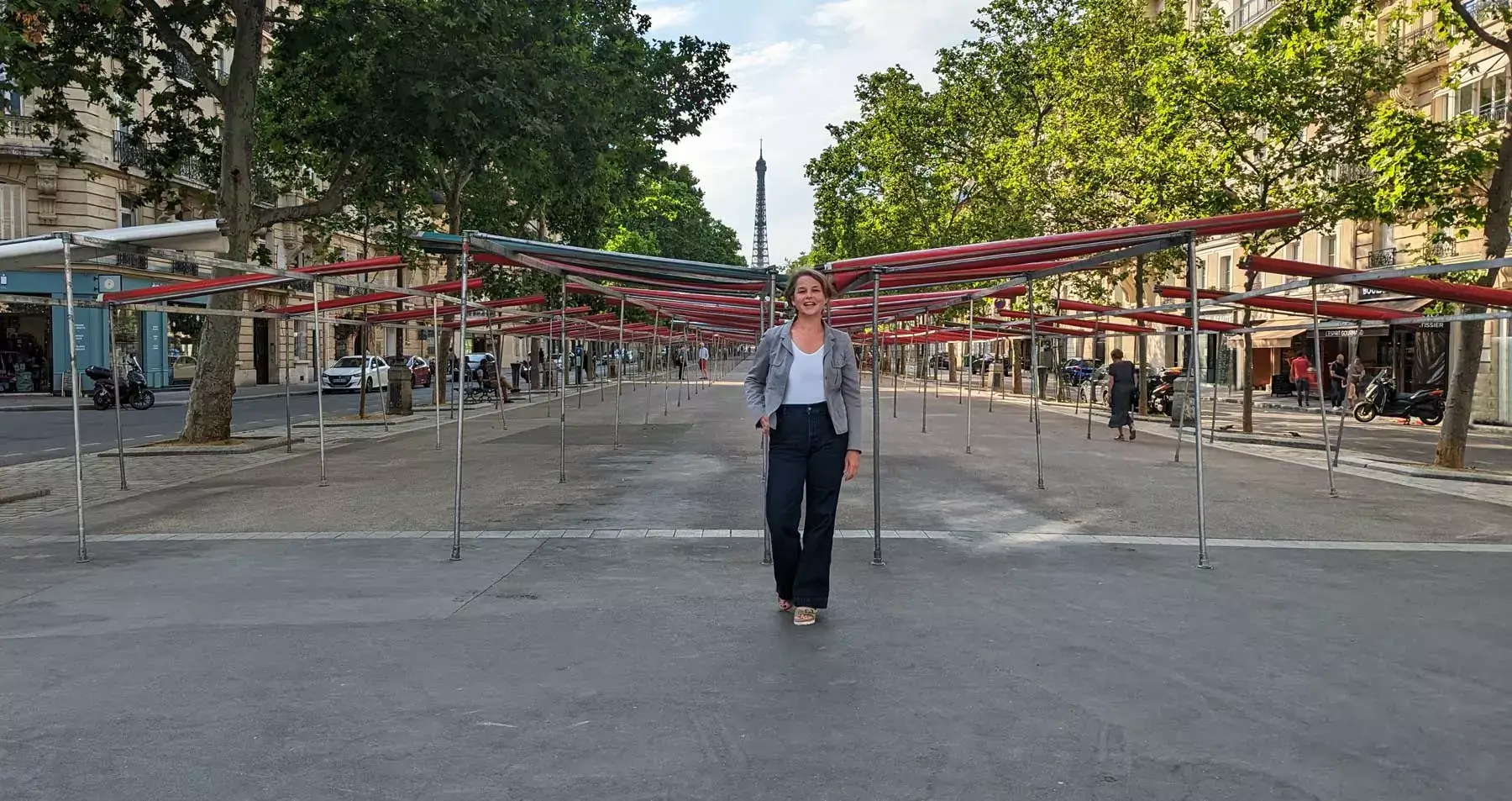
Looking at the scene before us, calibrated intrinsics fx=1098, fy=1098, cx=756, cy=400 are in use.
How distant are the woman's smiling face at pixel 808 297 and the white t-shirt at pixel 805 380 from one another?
224 mm

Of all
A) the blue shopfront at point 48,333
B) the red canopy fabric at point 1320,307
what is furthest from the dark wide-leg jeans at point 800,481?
the blue shopfront at point 48,333

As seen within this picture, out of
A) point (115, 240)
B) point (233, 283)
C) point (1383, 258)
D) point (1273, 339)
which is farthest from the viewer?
point (1273, 339)

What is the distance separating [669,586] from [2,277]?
107 feet

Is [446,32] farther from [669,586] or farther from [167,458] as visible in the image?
[669,586]

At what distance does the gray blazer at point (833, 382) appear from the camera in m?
5.66

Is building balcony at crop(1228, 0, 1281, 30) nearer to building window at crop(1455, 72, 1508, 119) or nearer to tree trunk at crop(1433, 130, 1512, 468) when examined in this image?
building window at crop(1455, 72, 1508, 119)

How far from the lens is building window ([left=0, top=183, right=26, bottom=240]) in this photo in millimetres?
30172

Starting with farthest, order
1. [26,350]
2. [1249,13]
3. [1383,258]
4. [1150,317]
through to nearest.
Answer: [1249,13] → [26,350] → [1383,258] → [1150,317]

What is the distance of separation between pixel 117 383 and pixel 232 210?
4588 mm

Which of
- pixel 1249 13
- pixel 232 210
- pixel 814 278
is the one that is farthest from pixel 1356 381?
pixel 814 278

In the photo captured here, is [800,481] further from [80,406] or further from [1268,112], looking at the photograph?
[80,406]

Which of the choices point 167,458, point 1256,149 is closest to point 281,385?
point 167,458

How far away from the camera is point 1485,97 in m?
24.4

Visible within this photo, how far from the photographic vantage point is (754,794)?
3.40 meters
